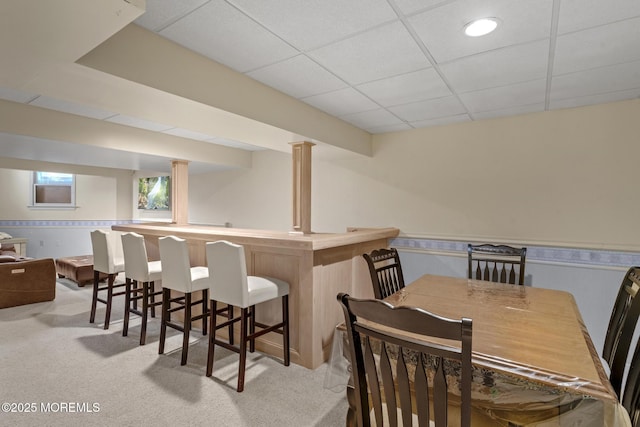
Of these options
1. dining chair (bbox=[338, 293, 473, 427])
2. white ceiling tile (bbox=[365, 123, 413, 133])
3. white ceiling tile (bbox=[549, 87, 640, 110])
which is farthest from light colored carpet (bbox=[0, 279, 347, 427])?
white ceiling tile (bbox=[549, 87, 640, 110])

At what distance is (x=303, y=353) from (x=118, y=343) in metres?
1.88

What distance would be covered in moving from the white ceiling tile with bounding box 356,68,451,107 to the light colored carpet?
2.37 metres

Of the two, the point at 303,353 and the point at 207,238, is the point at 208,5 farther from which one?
the point at 303,353

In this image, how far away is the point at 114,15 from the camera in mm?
1357

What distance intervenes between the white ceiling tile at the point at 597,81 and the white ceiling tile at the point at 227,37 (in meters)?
2.22

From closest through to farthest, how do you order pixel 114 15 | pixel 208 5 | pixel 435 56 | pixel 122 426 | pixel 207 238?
pixel 114 15, pixel 208 5, pixel 122 426, pixel 435 56, pixel 207 238

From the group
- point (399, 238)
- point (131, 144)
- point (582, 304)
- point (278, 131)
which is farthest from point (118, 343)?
point (582, 304)

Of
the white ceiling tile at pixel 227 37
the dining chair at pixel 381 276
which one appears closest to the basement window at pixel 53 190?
the white ceiling tile at pixel 227 37

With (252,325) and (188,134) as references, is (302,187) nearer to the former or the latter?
(252,325)

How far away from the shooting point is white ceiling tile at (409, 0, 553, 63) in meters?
1.62

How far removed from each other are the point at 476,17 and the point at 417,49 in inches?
16.0

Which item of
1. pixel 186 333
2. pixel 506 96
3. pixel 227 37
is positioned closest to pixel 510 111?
pixel 506 96

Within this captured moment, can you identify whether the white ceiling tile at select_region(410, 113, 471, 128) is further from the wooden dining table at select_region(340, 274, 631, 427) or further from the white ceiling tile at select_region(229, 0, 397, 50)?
the wooden dining table at select_region(340, 274, 631, 427)

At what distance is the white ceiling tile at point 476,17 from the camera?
1.62 meters
